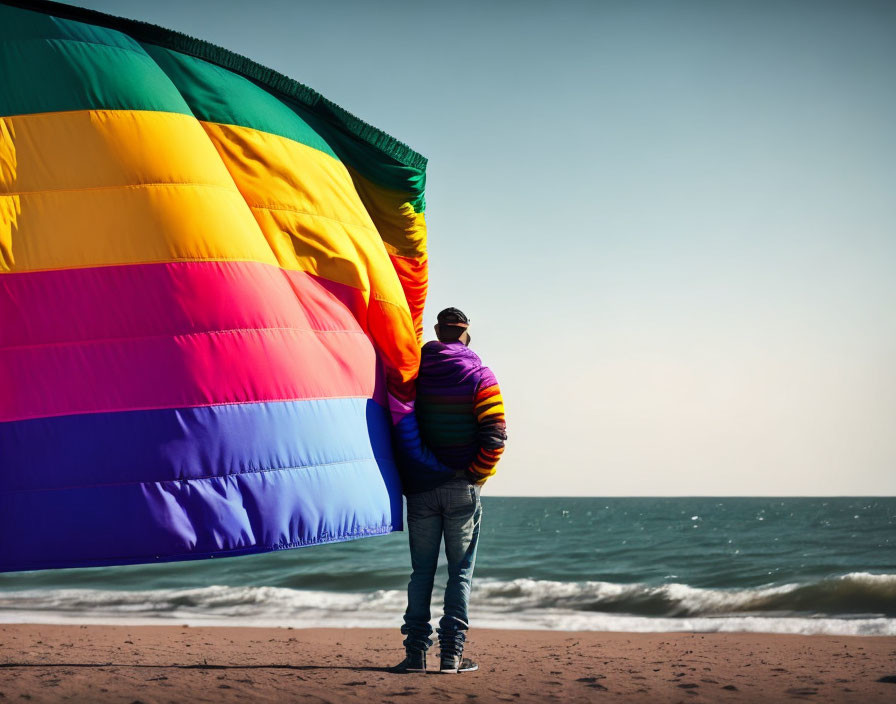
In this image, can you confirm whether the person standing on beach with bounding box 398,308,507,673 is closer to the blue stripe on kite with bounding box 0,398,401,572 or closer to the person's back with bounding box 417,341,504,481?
the person's back with bounding box 417,341,504,481

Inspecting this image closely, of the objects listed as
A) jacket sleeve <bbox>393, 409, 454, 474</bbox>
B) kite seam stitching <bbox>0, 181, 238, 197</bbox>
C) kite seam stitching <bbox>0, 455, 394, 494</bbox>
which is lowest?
kite seam stitching <bbox>0, 455, 394, 494</bbox>

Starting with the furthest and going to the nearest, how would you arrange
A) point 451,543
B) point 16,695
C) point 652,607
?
point 652,607, point 451,543, point 16,695

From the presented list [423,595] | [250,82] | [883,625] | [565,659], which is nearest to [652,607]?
[883,625]

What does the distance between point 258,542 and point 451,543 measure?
1.31 meters

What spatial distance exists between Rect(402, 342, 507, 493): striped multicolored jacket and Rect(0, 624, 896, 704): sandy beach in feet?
3.75

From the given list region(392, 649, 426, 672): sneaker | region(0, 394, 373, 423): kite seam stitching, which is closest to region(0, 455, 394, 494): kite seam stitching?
region(0, 394, 373, 423): kite seam stitching

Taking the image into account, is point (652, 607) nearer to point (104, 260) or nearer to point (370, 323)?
point (370, 323)

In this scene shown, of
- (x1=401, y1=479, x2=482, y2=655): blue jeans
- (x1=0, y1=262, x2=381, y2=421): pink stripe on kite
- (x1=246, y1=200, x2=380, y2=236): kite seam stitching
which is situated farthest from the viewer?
(x1=401, y1=479, x2=482, y2=655): blue jeans

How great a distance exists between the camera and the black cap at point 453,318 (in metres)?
4.87

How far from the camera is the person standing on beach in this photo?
181 inches

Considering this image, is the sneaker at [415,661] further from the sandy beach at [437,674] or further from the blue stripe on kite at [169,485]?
the blue stripe on kite at [169,485]

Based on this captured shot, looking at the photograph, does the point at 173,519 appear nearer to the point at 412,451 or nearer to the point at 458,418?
the point at 412,451

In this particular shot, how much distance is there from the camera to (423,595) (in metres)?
4.71

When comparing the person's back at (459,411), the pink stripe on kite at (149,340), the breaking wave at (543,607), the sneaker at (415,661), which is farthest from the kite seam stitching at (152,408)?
the breaking wave at (543,607)
